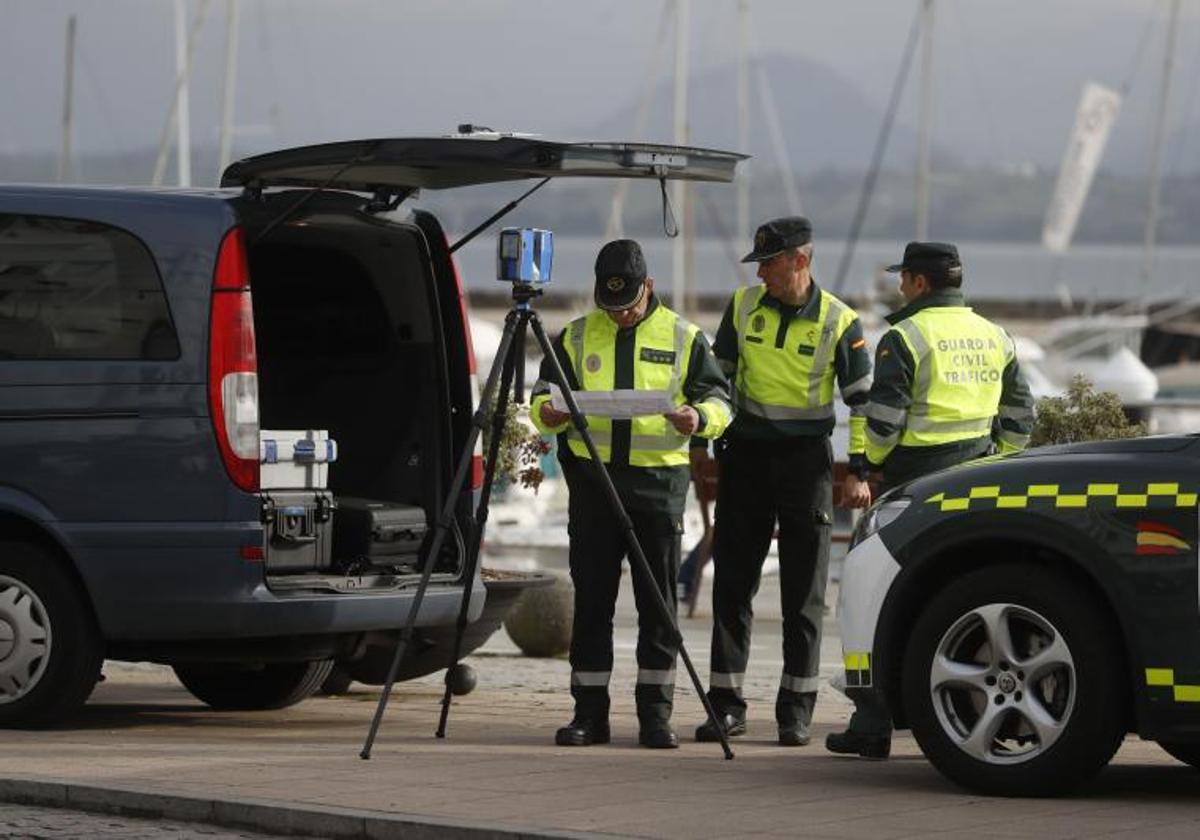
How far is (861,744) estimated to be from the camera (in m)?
10.4

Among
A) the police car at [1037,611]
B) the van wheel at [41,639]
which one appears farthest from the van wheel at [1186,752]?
the van wheel at [41,639]

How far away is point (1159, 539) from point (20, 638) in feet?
14.7

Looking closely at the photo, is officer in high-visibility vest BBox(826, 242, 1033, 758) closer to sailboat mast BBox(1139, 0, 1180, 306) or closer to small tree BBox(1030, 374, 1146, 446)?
small tree BBox(1030, 374, 1146, 446)

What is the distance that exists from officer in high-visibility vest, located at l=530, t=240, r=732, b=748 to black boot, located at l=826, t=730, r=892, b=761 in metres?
Answer: 0.70

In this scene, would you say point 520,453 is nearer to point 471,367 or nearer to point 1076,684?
point 471,367

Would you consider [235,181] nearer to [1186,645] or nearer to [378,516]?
[378,516]

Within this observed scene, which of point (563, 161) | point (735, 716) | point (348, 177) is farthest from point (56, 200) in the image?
point (735, 716)

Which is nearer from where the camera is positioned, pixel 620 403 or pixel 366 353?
pixel 620 403

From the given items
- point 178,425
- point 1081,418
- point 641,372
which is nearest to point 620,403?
point 641,372

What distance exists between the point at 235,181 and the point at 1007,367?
313 cm

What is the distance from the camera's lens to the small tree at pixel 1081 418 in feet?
47.0

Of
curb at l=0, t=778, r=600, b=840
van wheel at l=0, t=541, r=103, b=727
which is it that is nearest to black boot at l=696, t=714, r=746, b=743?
van wheel at l=0, t=541, r=103, b=727

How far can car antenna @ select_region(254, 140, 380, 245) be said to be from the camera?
1054cm

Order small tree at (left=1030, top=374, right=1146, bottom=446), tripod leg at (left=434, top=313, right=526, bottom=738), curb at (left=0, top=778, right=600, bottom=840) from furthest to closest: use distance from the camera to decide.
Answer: small tree at (left=1030, top=374, right=1146, bottom=446) → tripod leg at (left=434, top=313, right=526, bottom=738) → curb at (left=0, top=778, right=600, bottom=840)
